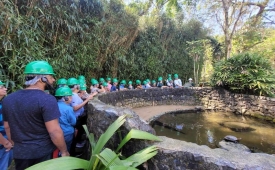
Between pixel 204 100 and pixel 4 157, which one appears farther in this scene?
pixel 204 100

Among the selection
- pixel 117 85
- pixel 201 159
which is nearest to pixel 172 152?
pixel 201 159

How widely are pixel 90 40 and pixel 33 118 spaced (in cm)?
553

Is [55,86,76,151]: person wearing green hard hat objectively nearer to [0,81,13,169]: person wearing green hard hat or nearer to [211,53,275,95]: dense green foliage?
[0,81,13,169]: person wearing green hard hat

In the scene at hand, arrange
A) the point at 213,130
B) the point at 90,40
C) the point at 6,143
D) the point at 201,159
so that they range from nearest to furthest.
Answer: the point at 201,159, the point at 6,143, the point at 213,130, the point at 90,40

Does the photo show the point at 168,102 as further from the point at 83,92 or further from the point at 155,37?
the point at 83,92

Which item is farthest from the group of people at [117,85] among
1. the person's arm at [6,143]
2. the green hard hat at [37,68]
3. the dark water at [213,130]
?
the green hard hat at [37,68]

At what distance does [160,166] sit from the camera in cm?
162

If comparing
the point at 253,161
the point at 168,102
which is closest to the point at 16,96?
the point at 253,161

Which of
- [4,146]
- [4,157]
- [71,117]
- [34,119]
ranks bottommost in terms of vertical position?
[4,157]

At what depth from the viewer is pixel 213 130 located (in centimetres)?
581

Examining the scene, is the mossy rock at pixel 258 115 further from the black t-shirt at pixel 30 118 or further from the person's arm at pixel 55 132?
the black t-shirt at pixel 30 118

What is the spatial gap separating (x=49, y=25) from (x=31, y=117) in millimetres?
4425

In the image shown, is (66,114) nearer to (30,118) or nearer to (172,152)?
(30,118)

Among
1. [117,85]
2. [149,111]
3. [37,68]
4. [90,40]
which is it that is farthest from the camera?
[117,85]
